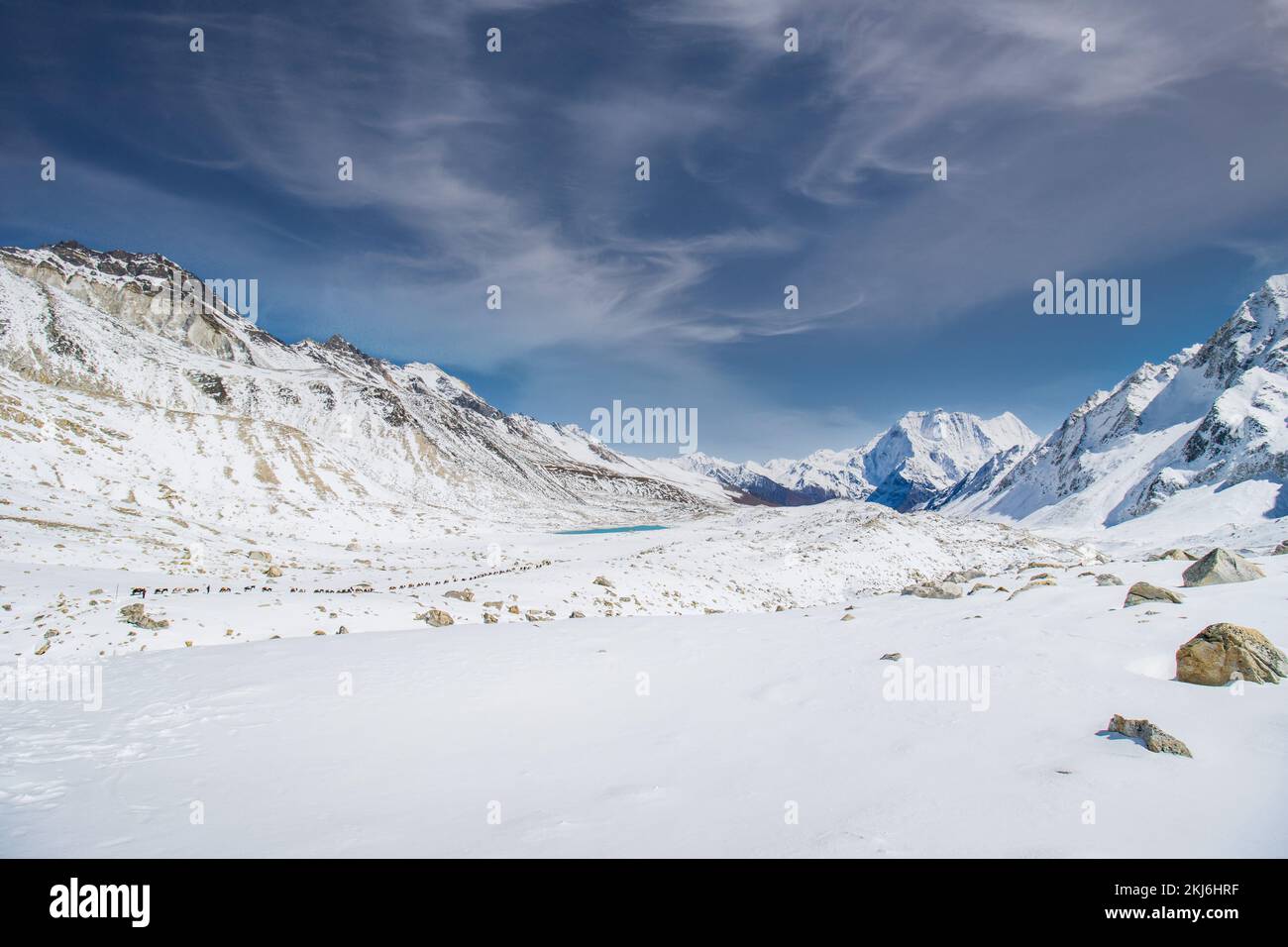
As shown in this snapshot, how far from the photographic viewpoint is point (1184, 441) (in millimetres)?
106312

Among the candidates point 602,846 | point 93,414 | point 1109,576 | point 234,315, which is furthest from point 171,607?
point 234,315

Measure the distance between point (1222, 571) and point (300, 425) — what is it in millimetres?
130019

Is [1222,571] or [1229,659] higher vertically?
[1222,571]

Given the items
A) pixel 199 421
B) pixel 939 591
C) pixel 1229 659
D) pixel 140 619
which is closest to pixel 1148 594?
pixel 1229 659

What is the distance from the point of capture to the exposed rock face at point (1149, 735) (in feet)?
19.2

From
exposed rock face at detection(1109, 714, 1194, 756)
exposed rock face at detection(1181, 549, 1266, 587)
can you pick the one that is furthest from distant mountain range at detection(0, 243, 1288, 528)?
exposed rock face at detection(1181, 549, 1266, 587)

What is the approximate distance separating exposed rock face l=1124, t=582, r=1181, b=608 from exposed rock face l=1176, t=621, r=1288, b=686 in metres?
3.91

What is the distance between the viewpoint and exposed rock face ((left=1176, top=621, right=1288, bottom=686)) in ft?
24.2

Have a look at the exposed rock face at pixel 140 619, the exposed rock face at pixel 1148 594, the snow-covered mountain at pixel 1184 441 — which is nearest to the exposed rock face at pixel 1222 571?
the exposed rock face at pixel 1148 594

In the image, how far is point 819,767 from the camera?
659cm

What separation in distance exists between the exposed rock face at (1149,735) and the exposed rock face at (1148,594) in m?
6.71

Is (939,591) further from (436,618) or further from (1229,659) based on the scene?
(436,618)

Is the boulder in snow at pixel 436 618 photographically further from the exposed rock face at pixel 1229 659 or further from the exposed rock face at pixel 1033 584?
the exposed rock face at pixel 1229 659
